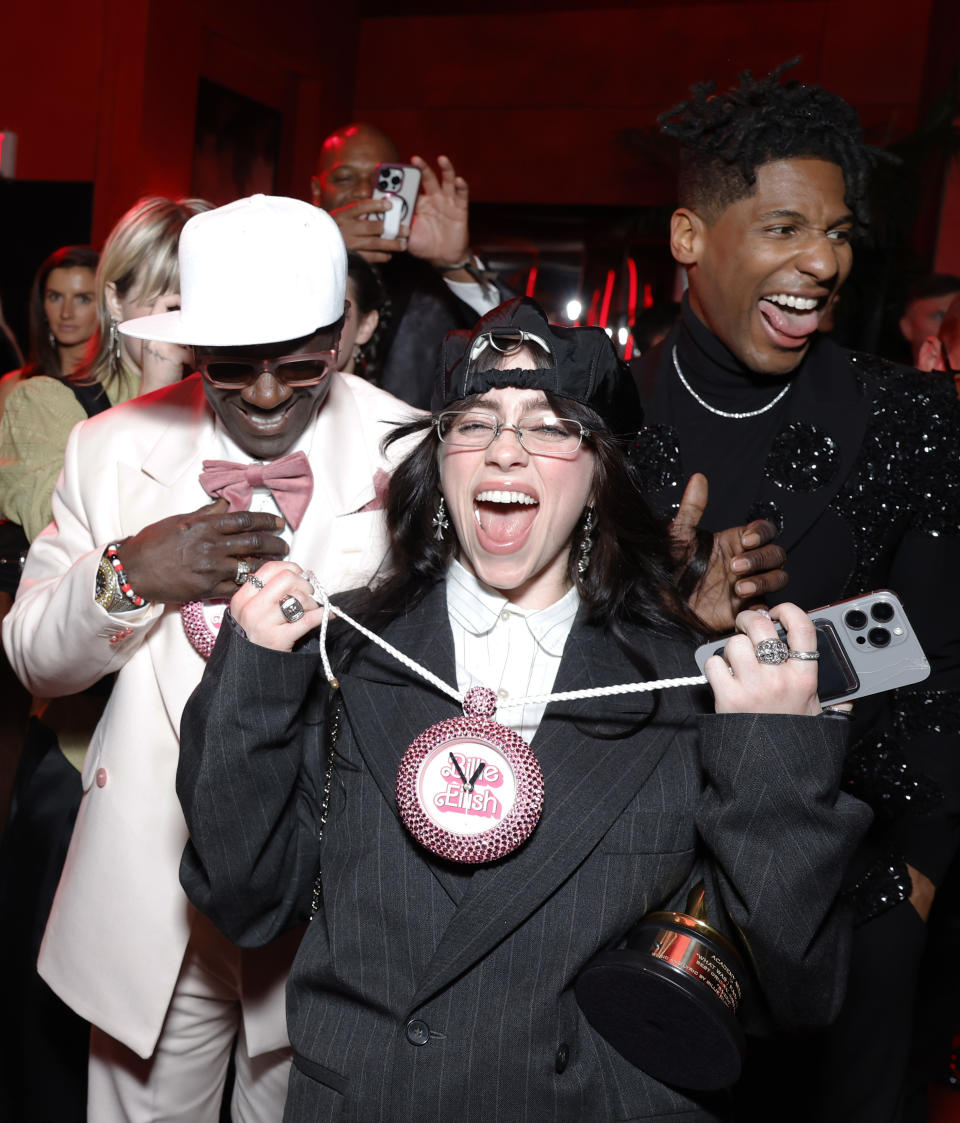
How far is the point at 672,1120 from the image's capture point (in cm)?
173

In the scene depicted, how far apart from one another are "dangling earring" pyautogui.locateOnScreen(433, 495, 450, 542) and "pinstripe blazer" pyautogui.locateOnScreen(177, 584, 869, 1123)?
1.00 feet

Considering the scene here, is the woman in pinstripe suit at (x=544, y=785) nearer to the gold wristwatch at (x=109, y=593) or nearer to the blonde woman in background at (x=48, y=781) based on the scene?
the gold wristwatch at (x=109, y=593)

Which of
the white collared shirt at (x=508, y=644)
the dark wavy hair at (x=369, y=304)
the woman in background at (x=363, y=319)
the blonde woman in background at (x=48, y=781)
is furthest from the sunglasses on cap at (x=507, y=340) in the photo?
the dark wavy hair at (x=369, y=304)

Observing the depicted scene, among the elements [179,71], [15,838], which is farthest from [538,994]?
[179,71]

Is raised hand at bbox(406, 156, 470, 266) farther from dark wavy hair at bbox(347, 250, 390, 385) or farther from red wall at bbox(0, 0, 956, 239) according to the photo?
red wall at bbox(0, 0, 956, 239)

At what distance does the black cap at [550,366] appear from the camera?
1.96 metres

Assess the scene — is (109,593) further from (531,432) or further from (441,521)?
(531,432)

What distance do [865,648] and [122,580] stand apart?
4.21 ft

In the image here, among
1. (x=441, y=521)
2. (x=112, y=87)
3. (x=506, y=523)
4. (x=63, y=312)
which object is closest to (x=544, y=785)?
(x=506, y=523)

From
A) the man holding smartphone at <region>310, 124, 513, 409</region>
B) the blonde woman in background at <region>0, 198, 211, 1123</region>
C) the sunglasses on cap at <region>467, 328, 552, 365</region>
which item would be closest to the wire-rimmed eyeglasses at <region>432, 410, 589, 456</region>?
the sunglasses on cap at <region>467, 328, 552, 365</region>

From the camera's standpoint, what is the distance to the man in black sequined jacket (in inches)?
97.0

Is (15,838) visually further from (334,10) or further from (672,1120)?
(334,10)

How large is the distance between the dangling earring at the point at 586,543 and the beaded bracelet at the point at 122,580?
0.80 metres

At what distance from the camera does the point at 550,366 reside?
6.46 feet
